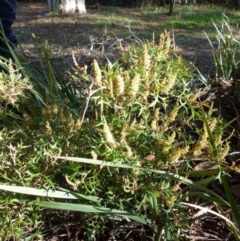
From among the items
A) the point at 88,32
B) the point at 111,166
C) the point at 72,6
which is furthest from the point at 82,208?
the point at 72,6

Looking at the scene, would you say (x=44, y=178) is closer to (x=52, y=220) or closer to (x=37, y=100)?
(x=52, y=220)

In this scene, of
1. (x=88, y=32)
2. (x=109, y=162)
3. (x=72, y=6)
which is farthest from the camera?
(x=72, y=6)

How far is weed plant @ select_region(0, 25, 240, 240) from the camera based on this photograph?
1.06 m

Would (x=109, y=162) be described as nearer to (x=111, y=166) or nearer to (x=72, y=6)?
(x=111, y=166)

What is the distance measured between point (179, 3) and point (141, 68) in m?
9.32

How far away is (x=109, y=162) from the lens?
41.3 inches

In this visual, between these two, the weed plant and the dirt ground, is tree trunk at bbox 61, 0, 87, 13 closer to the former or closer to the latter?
the dirt ground

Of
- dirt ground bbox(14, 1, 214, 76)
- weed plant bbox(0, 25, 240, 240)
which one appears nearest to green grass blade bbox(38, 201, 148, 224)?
weed plant bbox(0, 25, 240, 240)

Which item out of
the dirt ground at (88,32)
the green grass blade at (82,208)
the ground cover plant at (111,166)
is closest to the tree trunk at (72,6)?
the dirt ground at (88,32)

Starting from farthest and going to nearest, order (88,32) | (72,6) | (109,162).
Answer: (72,6) → (88,32) → (109,162)

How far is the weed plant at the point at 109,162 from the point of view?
3.48ft

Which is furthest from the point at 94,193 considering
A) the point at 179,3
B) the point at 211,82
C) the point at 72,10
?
the point at 179,3

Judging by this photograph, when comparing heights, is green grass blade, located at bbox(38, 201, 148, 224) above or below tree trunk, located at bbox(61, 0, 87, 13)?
above

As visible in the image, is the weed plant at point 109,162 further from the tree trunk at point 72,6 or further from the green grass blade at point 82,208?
the tree trunk at point 72,6
